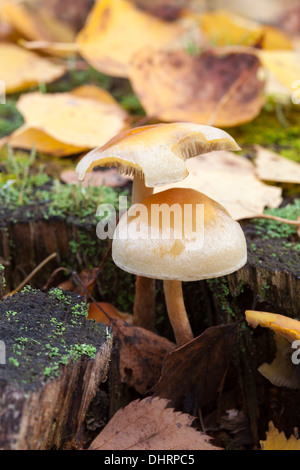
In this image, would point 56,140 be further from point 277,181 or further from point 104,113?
point 277,181

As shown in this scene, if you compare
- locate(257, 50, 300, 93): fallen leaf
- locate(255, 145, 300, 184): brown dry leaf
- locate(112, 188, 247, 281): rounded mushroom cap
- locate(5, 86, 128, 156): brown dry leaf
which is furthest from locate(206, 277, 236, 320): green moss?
locate(257, 50, 300, 93): fallen leaf

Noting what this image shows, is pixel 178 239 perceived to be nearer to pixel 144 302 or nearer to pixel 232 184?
pixel 144 302

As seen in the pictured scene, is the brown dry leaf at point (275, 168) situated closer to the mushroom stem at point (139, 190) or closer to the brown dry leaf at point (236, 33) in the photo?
the mushroom stem at point (139, 190)

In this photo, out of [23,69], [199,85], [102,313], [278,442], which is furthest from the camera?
[23,69]

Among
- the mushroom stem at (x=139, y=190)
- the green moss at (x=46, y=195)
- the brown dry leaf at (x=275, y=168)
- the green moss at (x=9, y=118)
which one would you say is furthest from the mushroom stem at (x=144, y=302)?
the green moss at (x=9, y=118)

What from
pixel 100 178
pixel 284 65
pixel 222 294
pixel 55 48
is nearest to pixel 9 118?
pixel 55 48

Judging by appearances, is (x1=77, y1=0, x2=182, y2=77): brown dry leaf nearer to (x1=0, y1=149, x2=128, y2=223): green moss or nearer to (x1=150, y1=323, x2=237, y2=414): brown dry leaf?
(x1=0, y1=149, x2=128, y2=223): green moss
